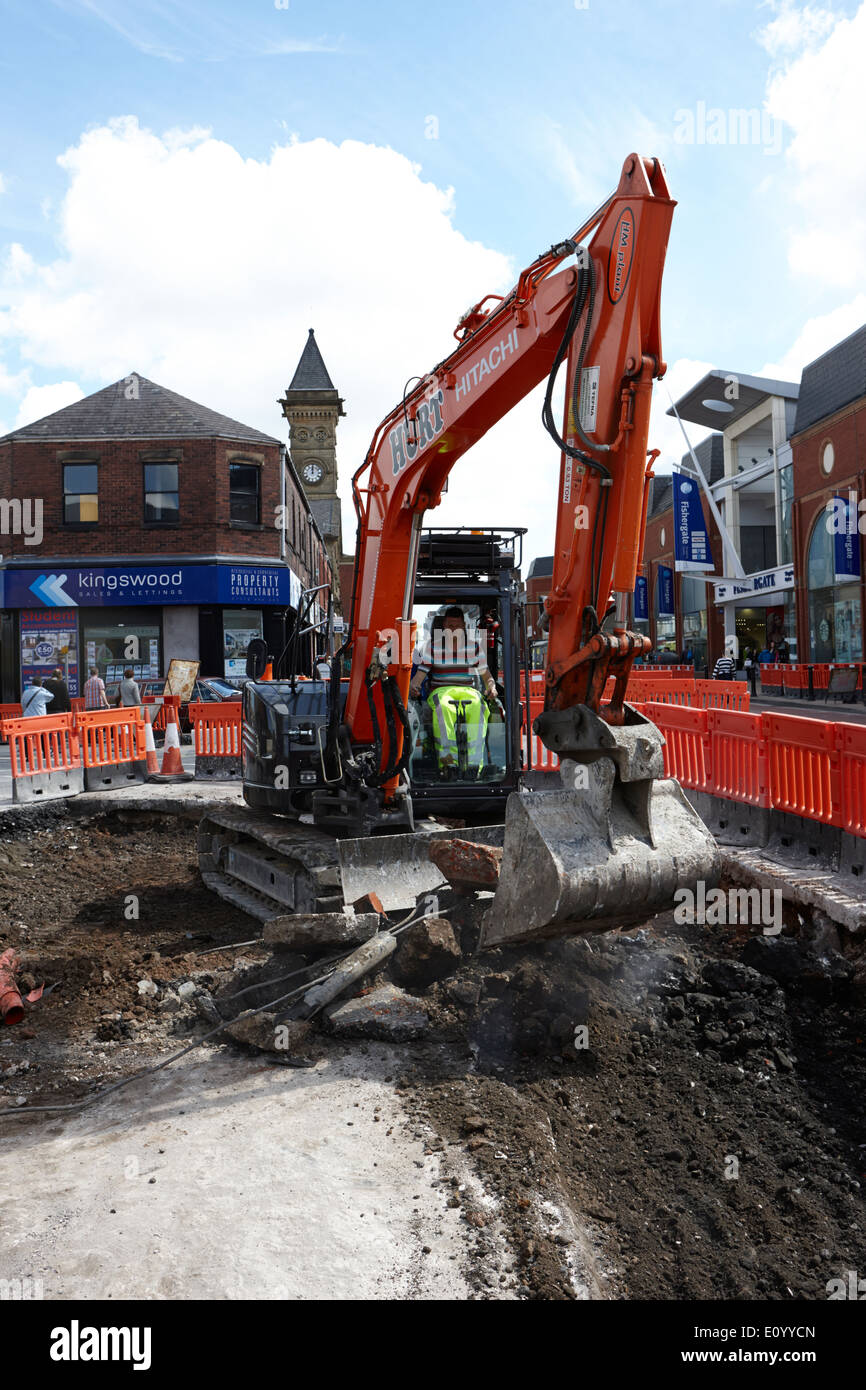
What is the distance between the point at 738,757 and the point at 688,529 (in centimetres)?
3000

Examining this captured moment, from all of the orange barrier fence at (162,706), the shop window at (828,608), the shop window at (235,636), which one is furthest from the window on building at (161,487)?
the shop window at (828,608)

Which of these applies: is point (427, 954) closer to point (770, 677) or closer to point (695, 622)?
point (770, 677)

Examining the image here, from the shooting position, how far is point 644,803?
467 centimetres

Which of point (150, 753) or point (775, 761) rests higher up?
point (775, 761)

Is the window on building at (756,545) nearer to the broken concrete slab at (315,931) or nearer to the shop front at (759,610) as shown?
the shop front at (759,610)

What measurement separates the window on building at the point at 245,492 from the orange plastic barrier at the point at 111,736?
544 inches

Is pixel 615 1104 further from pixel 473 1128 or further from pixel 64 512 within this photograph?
pixel 64 512

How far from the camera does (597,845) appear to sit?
179 inches

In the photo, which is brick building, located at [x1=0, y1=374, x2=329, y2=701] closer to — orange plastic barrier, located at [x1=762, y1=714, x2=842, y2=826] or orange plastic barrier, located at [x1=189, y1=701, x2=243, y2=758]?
orange plastic barrier, located at [x1=189, y1=701, x2=243, y2=758]

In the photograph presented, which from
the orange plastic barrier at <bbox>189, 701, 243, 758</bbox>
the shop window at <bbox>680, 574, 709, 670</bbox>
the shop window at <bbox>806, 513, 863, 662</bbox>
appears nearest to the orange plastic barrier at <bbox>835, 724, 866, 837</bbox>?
the orange plastic barrier at <bbox>189, 701, 243, 758</bbox>

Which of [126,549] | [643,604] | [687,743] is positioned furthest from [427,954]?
[643,604]

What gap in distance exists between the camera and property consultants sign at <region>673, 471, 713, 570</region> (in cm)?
3756
